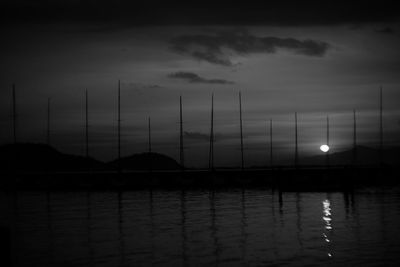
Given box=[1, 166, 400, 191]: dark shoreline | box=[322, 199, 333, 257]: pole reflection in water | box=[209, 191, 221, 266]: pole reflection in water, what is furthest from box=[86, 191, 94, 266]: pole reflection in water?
box=[1, 166, 400, 191]: dark shoreline

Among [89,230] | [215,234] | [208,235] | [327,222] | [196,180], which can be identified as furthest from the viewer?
[196,180]

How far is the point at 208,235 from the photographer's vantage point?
2952 centimetres

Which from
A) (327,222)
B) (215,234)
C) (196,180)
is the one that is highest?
(215,234)

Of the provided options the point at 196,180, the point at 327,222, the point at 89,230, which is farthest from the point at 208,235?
the point at 196,180

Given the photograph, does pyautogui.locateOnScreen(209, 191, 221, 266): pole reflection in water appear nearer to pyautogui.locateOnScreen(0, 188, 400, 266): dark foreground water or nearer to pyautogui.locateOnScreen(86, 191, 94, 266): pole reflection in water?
pyautogui.locateOnScreen(0, 188, 400, 266): dark foreground water

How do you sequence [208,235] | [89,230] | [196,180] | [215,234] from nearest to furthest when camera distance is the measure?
[208,235], [215,234], [89,230], [196,180]

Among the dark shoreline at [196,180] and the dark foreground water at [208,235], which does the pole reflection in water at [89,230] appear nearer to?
the dark foreground water at [208,235]

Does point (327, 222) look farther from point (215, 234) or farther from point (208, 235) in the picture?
point (208, 235)

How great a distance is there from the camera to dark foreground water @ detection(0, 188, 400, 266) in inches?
886

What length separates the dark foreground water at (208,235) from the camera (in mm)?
22500

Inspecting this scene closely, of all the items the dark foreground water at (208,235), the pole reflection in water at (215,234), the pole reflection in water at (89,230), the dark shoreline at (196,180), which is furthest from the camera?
the dark shoreline at (196,180)

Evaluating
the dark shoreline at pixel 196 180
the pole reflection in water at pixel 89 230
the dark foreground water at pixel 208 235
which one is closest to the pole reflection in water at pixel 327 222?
the dark foreground water at pixel 208 235

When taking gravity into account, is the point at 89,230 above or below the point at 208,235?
below

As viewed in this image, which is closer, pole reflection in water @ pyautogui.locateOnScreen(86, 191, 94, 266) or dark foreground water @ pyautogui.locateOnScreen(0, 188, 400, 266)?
dark foreground water @ pyautogui.locateOnScreen(0, 188, 400, 266)
